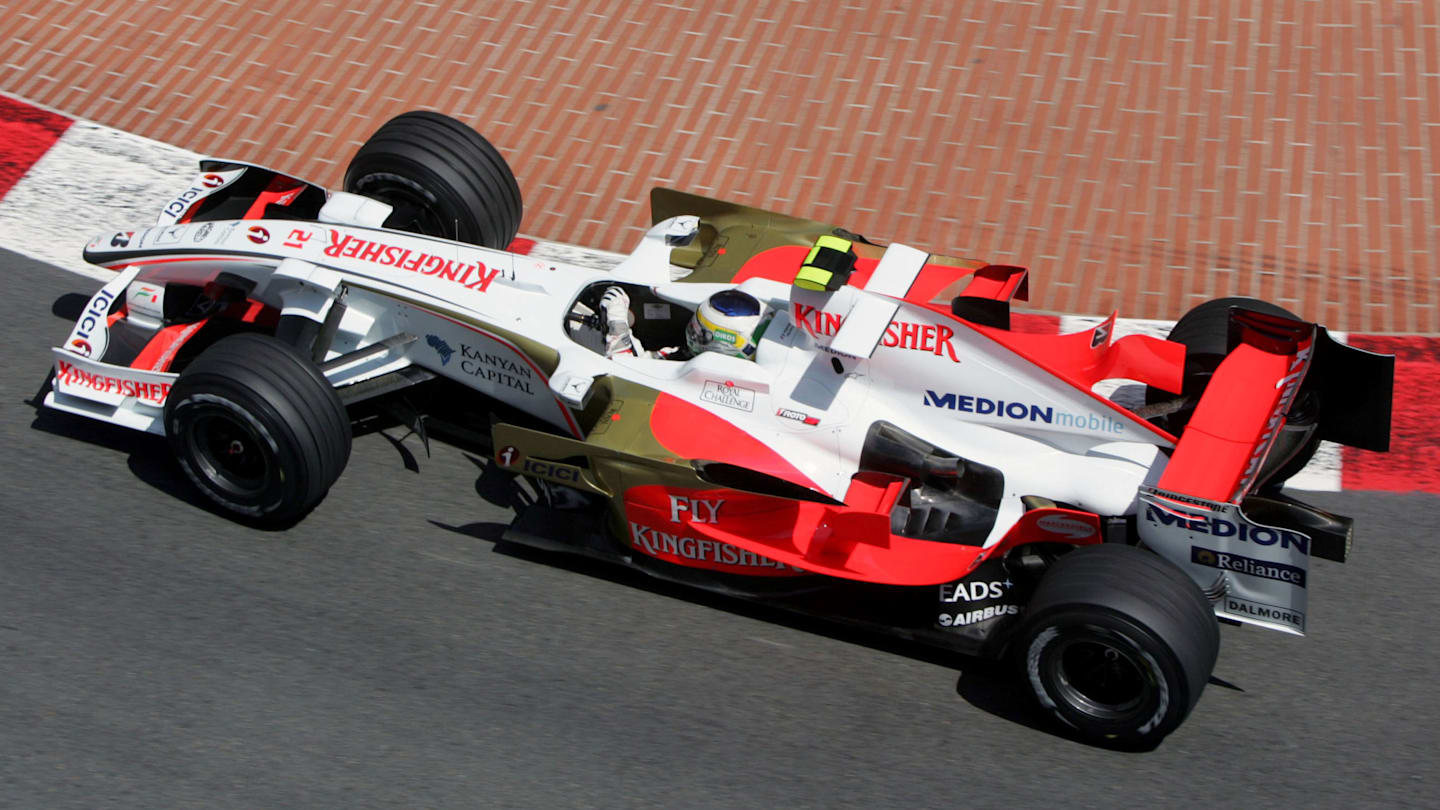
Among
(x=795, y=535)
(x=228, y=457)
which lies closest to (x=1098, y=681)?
(x=795, y=535)

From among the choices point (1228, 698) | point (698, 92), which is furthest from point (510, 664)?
point (698, 92)

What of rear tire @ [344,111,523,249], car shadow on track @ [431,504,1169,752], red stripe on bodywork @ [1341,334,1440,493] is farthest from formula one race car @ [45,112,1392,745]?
red stripe on bodywork @ [1341,334,1440,493]

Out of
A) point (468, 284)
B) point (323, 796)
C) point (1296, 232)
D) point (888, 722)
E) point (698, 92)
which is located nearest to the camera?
point (323, 796)

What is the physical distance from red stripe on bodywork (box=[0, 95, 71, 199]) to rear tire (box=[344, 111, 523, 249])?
2930 millimetres

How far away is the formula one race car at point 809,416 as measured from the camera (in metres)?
4.98

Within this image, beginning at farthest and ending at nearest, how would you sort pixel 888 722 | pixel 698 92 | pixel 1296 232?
pixel 698 92, pixel 1296 232, pixel 888 722

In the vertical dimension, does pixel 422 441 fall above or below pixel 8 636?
above

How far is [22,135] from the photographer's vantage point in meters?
8.76

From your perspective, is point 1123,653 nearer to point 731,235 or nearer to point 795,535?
point 795,535

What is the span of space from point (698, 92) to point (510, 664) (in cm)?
523

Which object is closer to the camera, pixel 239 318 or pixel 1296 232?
pixel 239 318

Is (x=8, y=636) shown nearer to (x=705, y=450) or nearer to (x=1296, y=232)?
(x=705, y=450)

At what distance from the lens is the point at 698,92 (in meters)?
9.35

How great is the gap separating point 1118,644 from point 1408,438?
315cm
